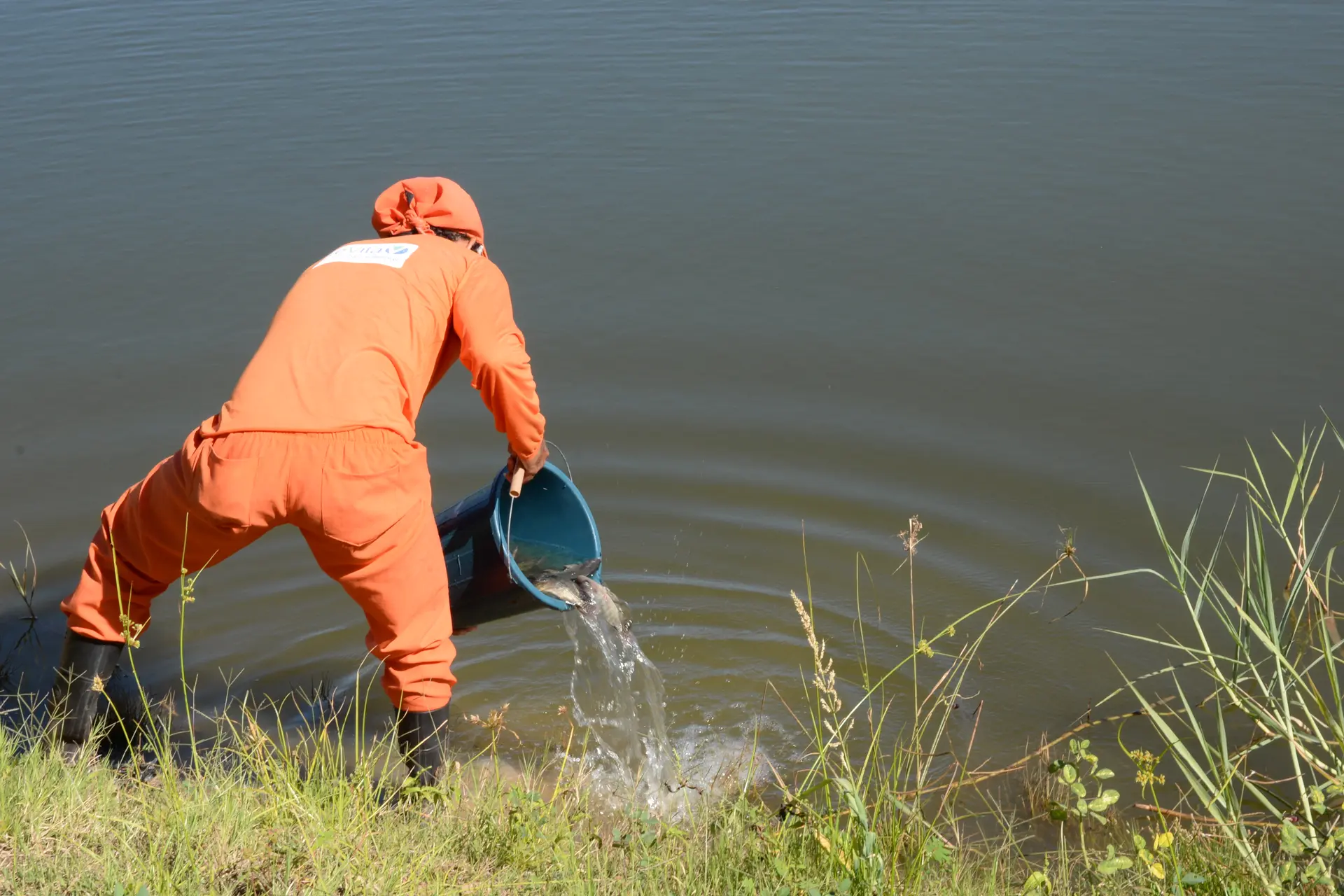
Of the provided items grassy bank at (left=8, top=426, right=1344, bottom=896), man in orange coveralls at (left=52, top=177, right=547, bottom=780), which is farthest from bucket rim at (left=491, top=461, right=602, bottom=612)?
grassy bank at (left=8, top=426, right=1344, bottom=896)

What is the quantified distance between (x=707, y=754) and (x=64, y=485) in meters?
3.41

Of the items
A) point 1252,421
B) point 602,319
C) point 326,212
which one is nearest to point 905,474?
point 1252,421

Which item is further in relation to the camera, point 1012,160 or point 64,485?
point 1012,160

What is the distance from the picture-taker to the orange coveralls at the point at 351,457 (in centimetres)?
312

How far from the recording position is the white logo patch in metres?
3.47

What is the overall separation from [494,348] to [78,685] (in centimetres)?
159

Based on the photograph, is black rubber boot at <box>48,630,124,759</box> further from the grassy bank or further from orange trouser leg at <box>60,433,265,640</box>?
the grassy bank

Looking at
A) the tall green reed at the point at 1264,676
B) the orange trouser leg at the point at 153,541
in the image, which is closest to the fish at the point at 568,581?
the orange trouser leg at the point at 153,541

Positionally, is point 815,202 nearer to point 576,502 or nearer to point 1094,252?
point 1094,252

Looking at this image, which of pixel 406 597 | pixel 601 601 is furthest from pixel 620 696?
pixel 406 597

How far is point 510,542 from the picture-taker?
13.6ft

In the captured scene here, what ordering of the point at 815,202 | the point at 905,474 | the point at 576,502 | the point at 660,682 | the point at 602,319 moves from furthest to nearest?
the point at 815,202
the point at 602,319
the point at 905,474
the point at 660,682
the point at 576,502

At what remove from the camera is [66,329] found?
278 inches

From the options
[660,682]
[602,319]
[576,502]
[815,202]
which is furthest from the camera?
[815,202]
